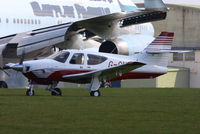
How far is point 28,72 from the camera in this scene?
22.6 m

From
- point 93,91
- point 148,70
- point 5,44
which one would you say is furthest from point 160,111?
point 5,44

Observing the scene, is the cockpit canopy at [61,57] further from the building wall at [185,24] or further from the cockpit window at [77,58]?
the building wall at [185,24]

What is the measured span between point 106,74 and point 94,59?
1121 millimetres

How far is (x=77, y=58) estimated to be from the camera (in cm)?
2386

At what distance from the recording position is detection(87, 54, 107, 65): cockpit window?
24.0m

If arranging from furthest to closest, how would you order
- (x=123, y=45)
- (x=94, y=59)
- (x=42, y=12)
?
(x=42, y=12), (x=123, y=45), (x=94, y=59)

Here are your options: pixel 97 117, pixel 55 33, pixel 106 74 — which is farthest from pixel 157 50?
pixel 97 117

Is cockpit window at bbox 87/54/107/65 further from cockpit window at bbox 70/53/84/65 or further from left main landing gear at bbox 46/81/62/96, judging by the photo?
left main landing gear at bbox 46/81/62/96

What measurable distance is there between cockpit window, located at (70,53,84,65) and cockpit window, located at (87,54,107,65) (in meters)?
0.27

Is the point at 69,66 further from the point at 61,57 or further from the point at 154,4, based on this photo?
the point at 154,4

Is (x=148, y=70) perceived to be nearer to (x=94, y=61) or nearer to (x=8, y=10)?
(x=94, y=61)

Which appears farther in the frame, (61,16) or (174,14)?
(174,14)

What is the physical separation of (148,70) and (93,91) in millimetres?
3118

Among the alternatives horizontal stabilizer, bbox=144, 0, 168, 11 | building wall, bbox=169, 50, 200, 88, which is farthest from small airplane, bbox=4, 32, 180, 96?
building wall, bbox=169, 50, 200, 88
